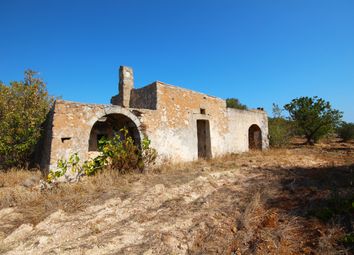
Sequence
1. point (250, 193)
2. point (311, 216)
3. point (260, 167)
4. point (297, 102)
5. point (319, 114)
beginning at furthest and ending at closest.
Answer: point (297, 102)
point (319, 114)
point (260, 167)
point (250, 193)
point (311, 216)

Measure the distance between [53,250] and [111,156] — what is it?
3.73 metres

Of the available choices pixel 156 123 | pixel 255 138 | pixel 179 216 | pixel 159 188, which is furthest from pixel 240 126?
pixel 179 216

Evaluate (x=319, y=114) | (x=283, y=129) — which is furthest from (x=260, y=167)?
(x=319, y=114)

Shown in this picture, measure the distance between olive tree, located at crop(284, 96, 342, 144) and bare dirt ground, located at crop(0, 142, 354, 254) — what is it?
14.1 metres

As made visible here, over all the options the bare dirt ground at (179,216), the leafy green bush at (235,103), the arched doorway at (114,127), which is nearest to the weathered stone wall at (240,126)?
the arched doorway at (114,127)

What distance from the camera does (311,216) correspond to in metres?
3.49

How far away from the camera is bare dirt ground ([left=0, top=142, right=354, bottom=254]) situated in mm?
2779

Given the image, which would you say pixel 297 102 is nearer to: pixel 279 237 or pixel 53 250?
pixel 279 237

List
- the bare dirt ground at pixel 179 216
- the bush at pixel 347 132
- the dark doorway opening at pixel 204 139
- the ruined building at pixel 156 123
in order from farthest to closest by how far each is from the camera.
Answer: the bush at pixel 347 132 → the dark doorway opening at pixel 204 139 → the ruined building at pixel 156 123 → the bare dirt ground at pixel 179 216

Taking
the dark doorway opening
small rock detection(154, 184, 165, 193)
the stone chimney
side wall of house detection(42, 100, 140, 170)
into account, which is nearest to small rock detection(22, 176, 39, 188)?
side wall of house detection(42, 100, 140, 170)

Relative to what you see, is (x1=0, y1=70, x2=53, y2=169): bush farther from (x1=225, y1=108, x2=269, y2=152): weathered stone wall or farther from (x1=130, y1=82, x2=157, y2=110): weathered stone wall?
(x1=225, y1=108, x2=269, y2=152): weathered stone wall

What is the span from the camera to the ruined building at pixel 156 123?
19.2 feet

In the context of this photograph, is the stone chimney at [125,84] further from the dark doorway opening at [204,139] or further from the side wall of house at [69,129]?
the dark doorway opening at [204,139]

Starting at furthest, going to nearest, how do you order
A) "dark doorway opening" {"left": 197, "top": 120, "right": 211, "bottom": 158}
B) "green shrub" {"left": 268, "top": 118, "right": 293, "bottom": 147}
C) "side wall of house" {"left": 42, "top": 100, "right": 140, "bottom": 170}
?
"green shrub" {"left": 268, "top": 118, "right": 293, "bottom": 147} < "dark doorway opening" {"left": 197, "top": 120, "right": 211, "bottom": 158} < "side wall of house" {"left": 42, "top": 100, "right": 140, "bottom": 170}
